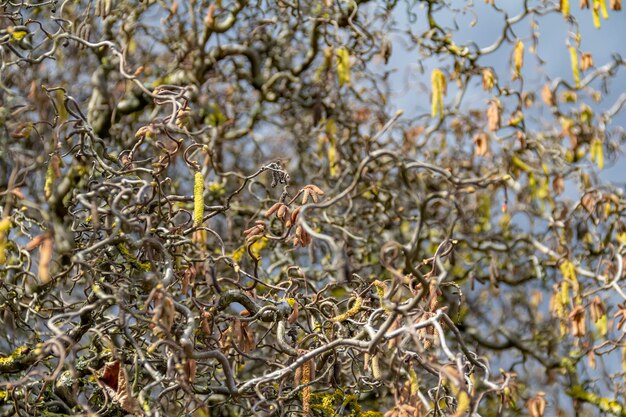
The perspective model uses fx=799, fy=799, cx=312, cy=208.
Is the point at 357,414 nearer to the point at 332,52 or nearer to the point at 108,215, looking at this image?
the point at 108,215

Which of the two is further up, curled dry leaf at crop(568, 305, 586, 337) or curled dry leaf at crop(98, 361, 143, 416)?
curled dry leaf at crop(98, 361, 143, 416)

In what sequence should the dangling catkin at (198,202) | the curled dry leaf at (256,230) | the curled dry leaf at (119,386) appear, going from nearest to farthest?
1. the curled dry leaf at (119,386)
2. the dangling catkin at (198,202)
3. the curled dry leaf at (256,230)

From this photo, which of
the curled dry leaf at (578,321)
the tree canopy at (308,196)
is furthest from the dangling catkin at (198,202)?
the curled dry leaf at (578,321)

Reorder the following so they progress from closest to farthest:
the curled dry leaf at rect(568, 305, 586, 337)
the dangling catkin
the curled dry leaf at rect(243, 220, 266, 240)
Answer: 1. the dangling catkin
2. the curled dry leaf at rect(243, 220, 266, 240)
3. the curled dry leaf at rect(568, 305, 586, 337)

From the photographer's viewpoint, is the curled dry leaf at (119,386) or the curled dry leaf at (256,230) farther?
the curled dry leaf at (256,230)

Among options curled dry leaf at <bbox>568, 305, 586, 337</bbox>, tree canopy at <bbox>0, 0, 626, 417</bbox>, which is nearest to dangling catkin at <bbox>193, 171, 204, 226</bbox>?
tree canopy at <bbox>0, 0, 626, 417</bbox>

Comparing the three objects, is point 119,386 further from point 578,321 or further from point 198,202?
point 578,321

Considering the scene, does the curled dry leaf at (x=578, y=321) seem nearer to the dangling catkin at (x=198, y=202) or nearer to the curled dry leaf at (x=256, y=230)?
the curled dry leaf at (x=256, y=230)

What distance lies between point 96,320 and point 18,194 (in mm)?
910

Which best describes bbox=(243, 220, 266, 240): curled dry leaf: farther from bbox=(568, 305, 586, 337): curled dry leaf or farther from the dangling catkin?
bbox=(568, 305, 586, 337): curled dry leaf

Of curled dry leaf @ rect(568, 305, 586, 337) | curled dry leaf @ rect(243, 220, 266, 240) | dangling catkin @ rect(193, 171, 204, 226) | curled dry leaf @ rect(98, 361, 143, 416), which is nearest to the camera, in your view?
curled dry leaf @ rect(98, 361, 143, 416)

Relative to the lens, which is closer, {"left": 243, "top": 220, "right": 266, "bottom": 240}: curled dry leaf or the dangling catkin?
the dangling catkin

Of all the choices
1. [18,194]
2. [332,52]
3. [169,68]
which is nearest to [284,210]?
[18,194]

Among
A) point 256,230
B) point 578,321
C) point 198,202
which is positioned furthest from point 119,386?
point 578,321
